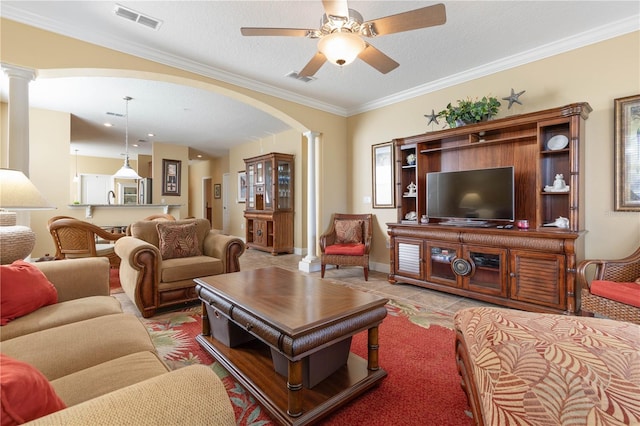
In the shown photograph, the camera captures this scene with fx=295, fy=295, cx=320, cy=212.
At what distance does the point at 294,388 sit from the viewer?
139cm

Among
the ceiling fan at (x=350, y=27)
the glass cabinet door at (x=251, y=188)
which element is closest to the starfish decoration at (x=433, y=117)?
the ceiling fan at (x=350, y=27)

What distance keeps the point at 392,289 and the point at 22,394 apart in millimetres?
3632

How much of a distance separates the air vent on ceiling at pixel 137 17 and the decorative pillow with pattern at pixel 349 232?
135 inches

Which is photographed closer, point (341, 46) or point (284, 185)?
point (341, 46)

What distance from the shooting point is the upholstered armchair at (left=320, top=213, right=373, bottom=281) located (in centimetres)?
428

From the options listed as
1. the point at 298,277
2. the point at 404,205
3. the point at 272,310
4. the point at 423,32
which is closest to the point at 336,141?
the point at 404,205

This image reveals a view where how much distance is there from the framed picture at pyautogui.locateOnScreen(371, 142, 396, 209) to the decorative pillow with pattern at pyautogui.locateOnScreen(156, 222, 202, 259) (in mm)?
2829

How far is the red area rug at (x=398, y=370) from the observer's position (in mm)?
1519

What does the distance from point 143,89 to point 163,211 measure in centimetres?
313

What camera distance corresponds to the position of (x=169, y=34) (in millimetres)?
2885

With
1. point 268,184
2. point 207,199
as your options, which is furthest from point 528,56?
point 207,199

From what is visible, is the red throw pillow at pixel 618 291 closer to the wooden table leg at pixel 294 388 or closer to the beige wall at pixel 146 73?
the wooden table leg at pixel 294 388

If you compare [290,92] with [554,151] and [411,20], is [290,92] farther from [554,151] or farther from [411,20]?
[554,151]

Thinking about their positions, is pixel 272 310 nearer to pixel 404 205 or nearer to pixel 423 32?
pixel 423 32
